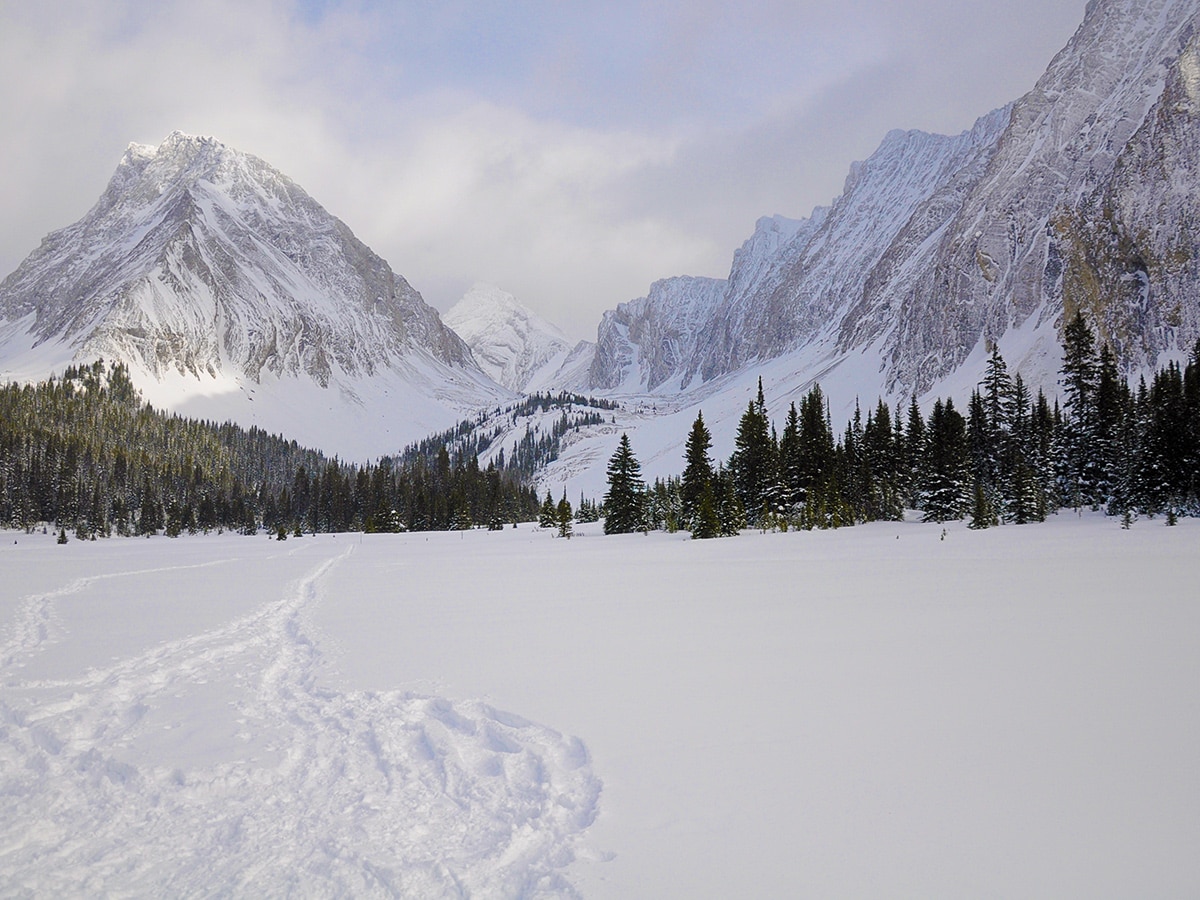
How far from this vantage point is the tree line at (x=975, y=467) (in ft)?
122

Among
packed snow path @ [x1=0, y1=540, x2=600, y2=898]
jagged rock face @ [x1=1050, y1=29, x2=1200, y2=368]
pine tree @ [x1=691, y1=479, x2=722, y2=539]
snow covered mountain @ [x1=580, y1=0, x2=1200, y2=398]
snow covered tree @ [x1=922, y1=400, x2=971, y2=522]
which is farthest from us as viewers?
snow covered mountain @ [x1=580, y1=0, x2=1200, y2=398]

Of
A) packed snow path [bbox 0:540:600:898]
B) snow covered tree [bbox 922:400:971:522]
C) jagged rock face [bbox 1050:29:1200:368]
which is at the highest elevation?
jagged rock face [bbox 1050:29:1200:368]

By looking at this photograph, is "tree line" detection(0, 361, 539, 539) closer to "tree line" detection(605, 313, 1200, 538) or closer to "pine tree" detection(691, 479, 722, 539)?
"tree line" detection(605, 313, 1200, 538)

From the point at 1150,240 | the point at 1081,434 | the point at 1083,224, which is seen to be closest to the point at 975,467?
the point at 1081,434

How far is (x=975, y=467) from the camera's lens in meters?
56.5

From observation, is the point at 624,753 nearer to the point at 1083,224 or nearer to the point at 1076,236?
the point at 1083,224

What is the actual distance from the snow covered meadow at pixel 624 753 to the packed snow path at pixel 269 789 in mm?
31

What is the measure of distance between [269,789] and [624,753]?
3347 mm

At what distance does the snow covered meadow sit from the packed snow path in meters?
0.03

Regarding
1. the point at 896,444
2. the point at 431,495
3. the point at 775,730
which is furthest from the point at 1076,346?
the point at 431,495

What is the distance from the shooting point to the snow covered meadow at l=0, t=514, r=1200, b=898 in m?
4.37

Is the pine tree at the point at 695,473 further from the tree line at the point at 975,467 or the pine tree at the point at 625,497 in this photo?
the pine tree at the point at 625,497

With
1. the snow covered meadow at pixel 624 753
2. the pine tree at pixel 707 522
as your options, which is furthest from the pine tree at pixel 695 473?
the snow covered meadow at pixel 624 753

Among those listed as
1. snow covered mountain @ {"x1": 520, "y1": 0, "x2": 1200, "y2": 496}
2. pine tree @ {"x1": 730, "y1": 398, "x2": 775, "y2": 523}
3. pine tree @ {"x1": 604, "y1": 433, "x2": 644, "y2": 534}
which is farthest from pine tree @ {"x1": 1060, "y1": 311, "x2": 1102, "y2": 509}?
snow covered mountain @ {"x1": 520, "y1": 0, "x2": 1200, "y2": 496}
